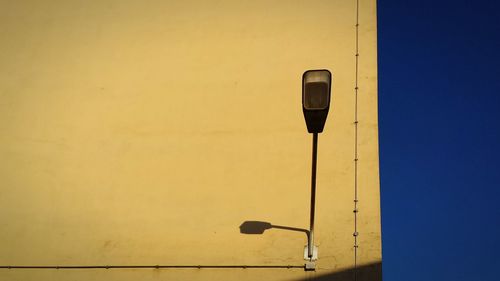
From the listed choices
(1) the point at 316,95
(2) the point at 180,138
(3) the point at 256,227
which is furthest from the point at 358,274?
(2) the point at 180,138

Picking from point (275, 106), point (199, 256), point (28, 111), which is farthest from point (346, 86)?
point (28, 111)

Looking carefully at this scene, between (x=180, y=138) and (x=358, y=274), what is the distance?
2.61m

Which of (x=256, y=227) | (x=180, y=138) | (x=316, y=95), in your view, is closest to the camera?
(x=316, y=95)

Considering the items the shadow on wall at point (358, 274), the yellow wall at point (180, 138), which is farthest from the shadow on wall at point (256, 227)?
the shadow on wall at point (358, 274)

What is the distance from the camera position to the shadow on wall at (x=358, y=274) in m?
4.59

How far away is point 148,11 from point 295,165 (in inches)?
124

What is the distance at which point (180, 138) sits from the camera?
18.5ft

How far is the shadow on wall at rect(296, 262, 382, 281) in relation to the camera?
459cm

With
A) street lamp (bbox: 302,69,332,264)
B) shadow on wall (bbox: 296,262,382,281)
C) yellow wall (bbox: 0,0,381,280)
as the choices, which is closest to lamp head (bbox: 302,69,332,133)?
street lamp (bbox: 302,69,332,264)

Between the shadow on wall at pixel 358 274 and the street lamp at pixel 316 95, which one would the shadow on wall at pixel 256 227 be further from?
the street lamp at pixel 316 95

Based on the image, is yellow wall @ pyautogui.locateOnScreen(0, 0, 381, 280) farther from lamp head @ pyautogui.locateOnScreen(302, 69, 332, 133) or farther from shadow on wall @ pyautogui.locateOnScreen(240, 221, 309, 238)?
lamp head @ pyautogui.locateOnScreen(302, 69, 332, 133)

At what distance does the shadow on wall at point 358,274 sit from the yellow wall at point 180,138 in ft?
0.07

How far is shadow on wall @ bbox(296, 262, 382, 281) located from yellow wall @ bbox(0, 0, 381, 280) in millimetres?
21

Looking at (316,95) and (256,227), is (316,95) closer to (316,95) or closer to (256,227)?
(316,95)
